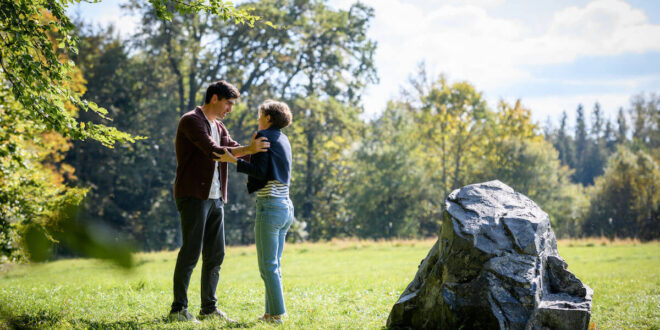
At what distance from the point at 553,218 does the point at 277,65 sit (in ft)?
100

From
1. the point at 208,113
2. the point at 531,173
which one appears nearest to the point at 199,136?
the point at 208,113

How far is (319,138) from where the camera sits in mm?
38625

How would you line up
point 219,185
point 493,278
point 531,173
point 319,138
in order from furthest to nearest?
point 531,173 < point 319,138 < point 219,185 < point 493,278

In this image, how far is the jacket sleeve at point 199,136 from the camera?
210 inches

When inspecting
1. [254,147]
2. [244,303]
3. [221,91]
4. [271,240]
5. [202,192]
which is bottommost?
[244,303]

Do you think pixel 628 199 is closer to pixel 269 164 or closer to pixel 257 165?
pixel 269 164

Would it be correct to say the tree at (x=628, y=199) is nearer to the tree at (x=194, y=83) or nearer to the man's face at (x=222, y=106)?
the tree at (x=194, y=83)

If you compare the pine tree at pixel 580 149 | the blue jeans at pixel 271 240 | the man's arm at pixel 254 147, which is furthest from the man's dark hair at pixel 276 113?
the pine tree at pixel 580 149

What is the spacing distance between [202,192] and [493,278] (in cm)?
313

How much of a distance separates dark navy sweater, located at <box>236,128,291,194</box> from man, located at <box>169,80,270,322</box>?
0.36 feet

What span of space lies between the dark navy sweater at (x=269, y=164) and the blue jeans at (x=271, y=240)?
0.20m

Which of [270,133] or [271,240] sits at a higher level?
[270,133]

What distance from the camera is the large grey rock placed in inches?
189

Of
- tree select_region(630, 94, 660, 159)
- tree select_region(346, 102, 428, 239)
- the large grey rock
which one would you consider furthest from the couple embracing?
tree select_region(630, 94, 660, 159)
